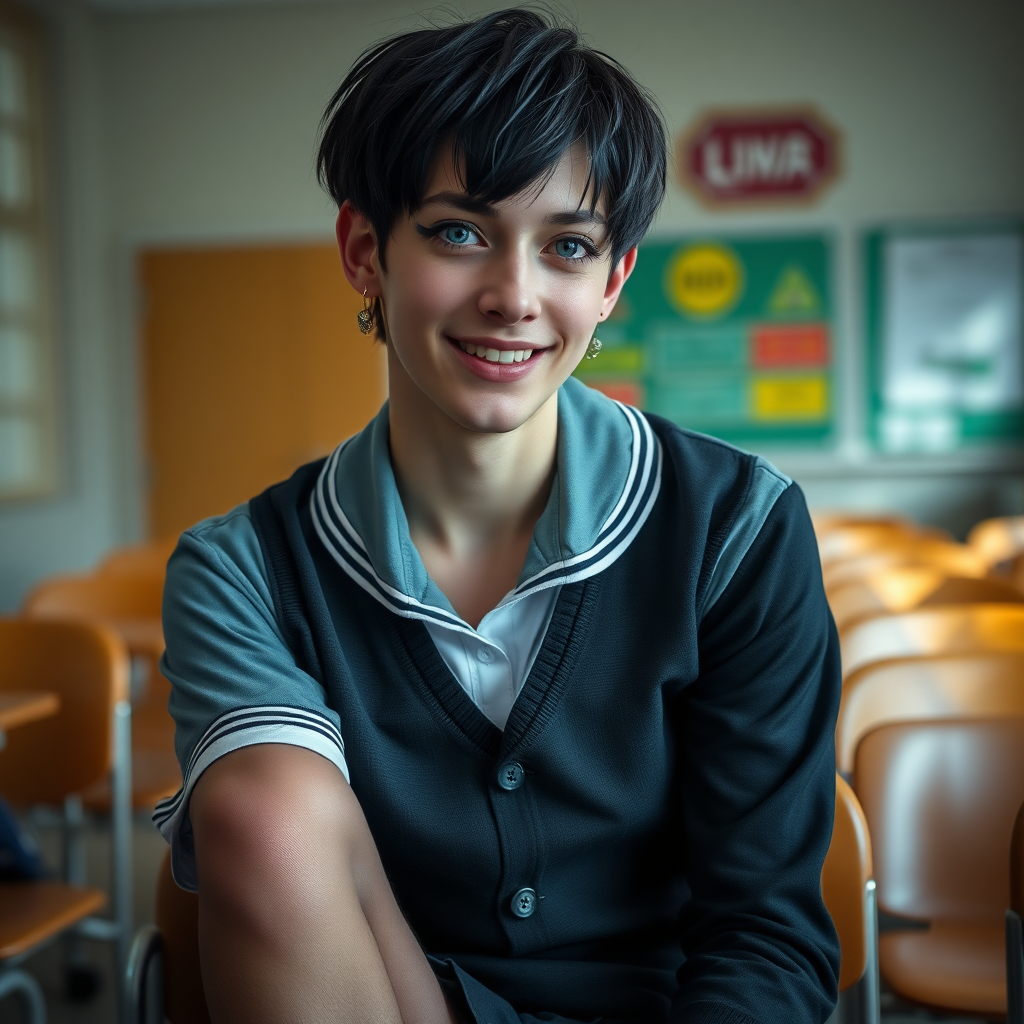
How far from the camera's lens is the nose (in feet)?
3.39

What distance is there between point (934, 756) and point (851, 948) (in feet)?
1.45

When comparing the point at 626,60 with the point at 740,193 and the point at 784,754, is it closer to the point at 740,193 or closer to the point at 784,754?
the point at 740,193

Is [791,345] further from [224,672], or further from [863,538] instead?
[224,672]

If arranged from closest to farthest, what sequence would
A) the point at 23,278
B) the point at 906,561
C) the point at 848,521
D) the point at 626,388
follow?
the point at 906,561, the point at 848,521, the point at 23,278, the point at 626,388

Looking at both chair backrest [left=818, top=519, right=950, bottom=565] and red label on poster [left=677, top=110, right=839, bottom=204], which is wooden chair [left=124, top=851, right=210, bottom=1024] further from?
red label on poster [left=677, top=110, right=839, bottom=204]

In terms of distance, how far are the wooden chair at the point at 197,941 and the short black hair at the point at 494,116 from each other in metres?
0.69

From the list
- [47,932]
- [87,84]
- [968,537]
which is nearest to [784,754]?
[47,932]

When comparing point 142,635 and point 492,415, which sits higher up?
A: point 492,415

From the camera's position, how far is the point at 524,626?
1.13 metres

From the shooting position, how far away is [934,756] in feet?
5.29

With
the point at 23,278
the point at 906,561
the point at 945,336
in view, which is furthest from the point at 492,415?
the point at 945,336

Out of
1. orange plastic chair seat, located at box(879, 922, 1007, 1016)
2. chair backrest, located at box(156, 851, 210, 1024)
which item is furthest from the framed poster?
chair backrest, located at box(156, 851, 210, 1024)

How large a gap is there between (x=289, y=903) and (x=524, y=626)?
358mm

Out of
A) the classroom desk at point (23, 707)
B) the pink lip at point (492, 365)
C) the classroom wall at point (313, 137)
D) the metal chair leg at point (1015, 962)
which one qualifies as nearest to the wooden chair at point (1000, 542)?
the classroom wall at point (313, 137)
